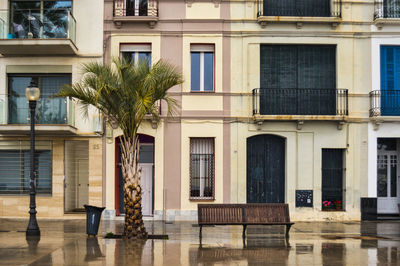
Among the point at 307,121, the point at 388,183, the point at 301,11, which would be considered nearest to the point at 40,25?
the point at 301,11

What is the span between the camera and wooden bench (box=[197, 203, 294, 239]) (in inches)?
609

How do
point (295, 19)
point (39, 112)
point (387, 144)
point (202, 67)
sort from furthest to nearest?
1. point (387, 144)
2. point (202, 67)
3. point (295, 19)
4. point (39, 112)

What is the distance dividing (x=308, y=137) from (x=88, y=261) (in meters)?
12.2

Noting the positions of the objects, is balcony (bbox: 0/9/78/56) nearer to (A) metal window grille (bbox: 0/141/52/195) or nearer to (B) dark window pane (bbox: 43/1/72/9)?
(B) dark window pane (bbox: 43/1/72/9)

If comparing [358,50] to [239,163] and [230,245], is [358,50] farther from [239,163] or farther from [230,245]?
[230,245]

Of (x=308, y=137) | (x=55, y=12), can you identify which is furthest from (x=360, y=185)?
(x=55, y=12)

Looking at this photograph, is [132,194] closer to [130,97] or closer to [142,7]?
[130,97]

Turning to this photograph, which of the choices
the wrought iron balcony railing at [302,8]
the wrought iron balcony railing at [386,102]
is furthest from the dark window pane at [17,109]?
the wrought iron balcony railing at [386,102]

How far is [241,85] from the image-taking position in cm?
2122

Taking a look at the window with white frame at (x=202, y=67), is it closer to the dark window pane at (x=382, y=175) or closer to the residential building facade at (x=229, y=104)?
the residential building facade at (x=229, y=104)

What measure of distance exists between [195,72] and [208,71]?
55cm

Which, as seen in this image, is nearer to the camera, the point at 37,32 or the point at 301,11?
the point at 37,32

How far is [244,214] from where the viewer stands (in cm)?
1563

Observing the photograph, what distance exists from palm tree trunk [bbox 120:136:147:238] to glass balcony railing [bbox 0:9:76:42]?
758cm
